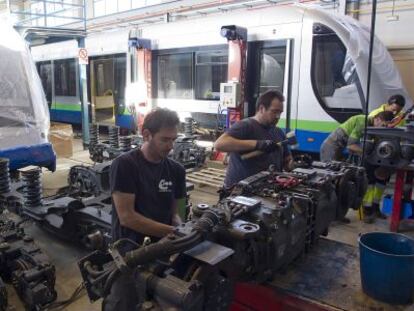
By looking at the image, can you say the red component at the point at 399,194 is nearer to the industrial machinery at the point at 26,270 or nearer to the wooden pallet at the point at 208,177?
the wooden pallet at the point at 208,177

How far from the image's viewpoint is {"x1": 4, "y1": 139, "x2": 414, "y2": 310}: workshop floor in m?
2.59

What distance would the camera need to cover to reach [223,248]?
1135 millimetres

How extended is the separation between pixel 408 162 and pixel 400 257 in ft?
5.91

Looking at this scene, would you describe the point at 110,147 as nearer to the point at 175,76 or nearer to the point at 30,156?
the point at 30,156

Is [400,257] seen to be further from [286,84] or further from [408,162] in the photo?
[286,84]

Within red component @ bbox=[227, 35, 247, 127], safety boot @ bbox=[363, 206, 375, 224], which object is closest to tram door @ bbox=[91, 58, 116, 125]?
red component @ bbox=[227, 35, 247, 127]

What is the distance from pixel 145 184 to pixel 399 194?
2.78 metres

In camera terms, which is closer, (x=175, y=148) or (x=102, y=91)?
(x=175, y=148)

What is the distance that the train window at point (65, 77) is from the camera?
971 centimetres

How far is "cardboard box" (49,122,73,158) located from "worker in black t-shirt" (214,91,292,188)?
540cm

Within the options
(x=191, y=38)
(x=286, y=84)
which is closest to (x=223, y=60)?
(x=191, y=38)

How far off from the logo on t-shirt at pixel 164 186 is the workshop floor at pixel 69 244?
1.20 metres

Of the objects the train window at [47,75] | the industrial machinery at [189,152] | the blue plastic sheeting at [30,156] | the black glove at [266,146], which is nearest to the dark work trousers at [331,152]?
the industrial machinery at [189,152]

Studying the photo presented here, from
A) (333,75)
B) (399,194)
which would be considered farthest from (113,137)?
(399,194)
